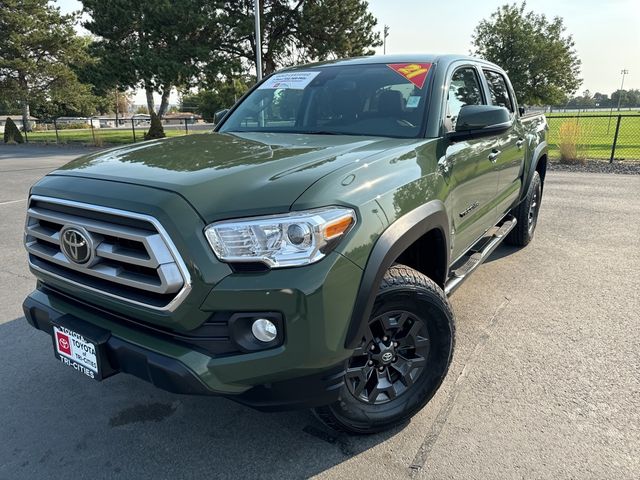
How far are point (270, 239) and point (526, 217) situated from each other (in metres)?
4.18

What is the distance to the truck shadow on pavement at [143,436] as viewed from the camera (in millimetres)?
2219

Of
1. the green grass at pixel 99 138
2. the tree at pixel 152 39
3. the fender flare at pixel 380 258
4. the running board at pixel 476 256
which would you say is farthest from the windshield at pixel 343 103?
the tree at pixel 152 39

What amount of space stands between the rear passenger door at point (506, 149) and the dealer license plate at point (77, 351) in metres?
2.98

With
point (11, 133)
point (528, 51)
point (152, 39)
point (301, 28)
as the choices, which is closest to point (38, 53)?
point (11, 133)

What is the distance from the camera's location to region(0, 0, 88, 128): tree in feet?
101

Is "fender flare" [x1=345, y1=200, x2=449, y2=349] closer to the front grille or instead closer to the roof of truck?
the front grille

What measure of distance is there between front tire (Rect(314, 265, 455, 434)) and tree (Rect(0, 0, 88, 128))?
33325mm

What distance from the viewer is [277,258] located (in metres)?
1.77

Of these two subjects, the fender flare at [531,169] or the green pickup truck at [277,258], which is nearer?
the green pickup truck at [277,258]

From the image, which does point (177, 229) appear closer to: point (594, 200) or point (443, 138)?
point (443, 138)

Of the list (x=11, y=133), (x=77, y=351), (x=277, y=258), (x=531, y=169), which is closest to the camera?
(x=277, y=258)

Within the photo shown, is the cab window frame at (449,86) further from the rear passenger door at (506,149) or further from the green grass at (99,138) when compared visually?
the green grass at (99,138)

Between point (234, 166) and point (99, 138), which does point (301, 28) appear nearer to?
point (99, 138)

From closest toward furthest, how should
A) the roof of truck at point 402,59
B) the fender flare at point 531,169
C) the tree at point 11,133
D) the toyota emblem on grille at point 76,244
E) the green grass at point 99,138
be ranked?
1. the toyota emblem on grille at point 76,244
2. the roof of truck at point 402,59
3. the fender flare at point 531,169
4. the green grass at point 99,138
5. the tree at point 11,133
